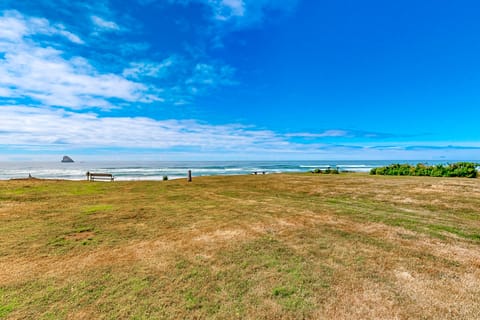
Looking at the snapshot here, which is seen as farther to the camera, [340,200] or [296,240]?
[340,200]

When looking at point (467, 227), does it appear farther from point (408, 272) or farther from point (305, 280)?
point (305, 280)

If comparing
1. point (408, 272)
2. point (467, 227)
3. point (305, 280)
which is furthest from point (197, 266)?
point (467, 227)

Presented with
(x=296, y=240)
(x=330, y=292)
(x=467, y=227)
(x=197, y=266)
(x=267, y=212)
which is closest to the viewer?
(x=330, y=292)

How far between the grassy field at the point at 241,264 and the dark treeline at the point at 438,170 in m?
13.9

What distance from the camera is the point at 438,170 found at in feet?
63.0

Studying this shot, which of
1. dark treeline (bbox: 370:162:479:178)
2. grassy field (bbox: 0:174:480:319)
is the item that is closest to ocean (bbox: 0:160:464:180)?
dark treeline (bbox: 370:162:479:178)

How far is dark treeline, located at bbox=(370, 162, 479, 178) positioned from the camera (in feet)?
57.2

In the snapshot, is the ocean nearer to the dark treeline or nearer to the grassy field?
the dark treeline

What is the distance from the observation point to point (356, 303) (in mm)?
2936

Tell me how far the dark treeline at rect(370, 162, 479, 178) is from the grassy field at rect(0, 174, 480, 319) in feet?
45.6

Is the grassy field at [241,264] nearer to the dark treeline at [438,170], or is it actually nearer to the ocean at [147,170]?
the dark treeline at [438,170]

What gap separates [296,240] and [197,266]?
7.32 feet

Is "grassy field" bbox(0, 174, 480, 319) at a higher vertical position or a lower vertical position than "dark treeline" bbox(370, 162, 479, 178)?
lower

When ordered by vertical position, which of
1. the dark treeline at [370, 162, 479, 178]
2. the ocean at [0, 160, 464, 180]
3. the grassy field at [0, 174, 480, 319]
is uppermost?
the ocean at [0, 160, 464, 180]
